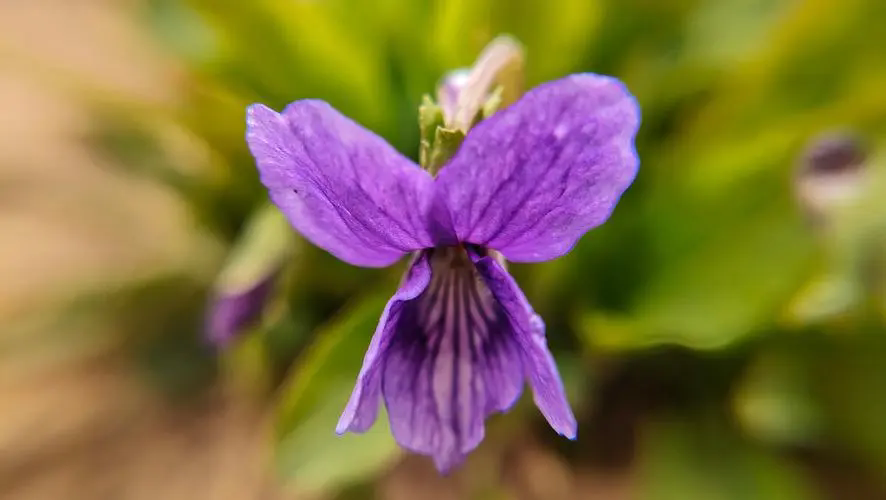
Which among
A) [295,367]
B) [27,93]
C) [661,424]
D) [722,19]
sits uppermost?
[27,93]

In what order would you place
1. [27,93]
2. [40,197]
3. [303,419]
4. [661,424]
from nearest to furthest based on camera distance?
[303,419] < [661,424] < [40,197] < [27,93]

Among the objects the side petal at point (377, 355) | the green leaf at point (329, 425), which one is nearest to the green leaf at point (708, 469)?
the green leaf at point (329, 425)

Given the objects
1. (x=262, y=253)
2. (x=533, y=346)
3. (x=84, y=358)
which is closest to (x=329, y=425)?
(x=262, y=253)

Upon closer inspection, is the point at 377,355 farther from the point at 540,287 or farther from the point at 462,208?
the point at 540,287

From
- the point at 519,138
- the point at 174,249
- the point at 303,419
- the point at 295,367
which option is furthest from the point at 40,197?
the point at 519,138

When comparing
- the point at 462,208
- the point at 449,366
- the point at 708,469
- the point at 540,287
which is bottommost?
the point at 708,469

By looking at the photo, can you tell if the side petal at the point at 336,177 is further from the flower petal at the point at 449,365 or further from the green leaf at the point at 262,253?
the green leaf at the point at 262,253

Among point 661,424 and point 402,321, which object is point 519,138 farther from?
point 661,424
